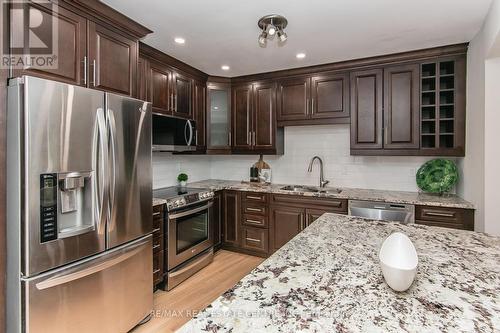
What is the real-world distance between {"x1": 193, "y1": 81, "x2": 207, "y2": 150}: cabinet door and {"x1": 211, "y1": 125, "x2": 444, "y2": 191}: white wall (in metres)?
0.84

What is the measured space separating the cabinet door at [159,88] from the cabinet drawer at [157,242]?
1.30 meters

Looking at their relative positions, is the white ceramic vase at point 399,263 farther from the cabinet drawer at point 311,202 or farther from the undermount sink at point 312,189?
the undermount sink at point 312,189

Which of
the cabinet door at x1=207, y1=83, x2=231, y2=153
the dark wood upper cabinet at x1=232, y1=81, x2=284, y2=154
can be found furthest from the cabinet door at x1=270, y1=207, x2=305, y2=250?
the cabinet door at x1=207, y1=83, x2=231, y2=153

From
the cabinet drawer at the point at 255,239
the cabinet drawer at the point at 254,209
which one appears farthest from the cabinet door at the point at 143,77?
the cabinet drawer at the point at 255,239

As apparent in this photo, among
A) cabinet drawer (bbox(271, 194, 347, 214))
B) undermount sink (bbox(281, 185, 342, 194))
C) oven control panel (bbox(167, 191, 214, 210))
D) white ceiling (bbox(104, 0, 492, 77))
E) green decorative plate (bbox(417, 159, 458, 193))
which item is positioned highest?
white ceiling (bbox(104, 0, 492, 77))

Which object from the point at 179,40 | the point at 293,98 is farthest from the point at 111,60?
the point at 293,98

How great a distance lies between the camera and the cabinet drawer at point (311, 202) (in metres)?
3.00

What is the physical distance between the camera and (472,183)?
2508 mm

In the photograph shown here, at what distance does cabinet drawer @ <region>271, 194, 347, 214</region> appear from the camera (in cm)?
300

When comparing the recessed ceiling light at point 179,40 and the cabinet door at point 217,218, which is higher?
the recessed ceiling light at point 179,40

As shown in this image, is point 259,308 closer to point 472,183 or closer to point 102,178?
point 102,178

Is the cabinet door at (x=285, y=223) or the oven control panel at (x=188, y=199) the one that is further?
the cabinet door at (x=285, y=223)

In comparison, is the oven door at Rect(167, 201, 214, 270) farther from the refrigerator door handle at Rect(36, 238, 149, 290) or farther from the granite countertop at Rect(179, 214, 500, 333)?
the granite countertop at Rect(179, 214, 500, 333)

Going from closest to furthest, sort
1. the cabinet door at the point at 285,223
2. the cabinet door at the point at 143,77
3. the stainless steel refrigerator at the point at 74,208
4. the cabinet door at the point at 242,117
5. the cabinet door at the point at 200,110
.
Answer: the stainless steel refrigerator at the point at 74,208, the cabinet door at the point at 143,77, the cabinet door at the point at 285,223, the cabinet door at the point at 200,110, the cabinet door at the point at 242,117
